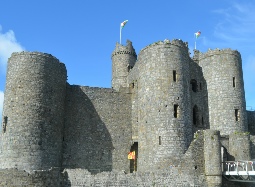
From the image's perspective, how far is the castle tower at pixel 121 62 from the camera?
37.9m

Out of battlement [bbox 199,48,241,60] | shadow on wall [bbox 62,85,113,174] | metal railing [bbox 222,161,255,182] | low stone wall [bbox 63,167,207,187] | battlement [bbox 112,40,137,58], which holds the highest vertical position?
battlement [bbox 112,40,137,58]

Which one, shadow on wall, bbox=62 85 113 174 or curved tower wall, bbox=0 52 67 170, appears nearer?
curved tower wall, bbox=0 52 67 170

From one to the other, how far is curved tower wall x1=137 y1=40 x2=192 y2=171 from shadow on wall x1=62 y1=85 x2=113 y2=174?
11.0 feet

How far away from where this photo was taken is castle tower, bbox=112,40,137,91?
37.9m

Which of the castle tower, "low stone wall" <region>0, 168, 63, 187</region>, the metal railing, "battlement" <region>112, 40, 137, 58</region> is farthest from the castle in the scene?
"battlement" <region>112, 40, 137, 58</region>

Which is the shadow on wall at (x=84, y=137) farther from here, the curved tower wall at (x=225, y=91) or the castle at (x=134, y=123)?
the curved tower wall at (x=225, y=91)

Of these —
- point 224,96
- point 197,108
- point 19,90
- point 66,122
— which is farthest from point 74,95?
point 224,96

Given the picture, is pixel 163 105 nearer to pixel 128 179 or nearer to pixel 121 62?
pixel 128 179

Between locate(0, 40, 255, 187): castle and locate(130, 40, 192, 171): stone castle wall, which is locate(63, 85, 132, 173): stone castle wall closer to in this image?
locate(0, 40, 255, 187): castle

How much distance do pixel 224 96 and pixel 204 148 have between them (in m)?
6.03

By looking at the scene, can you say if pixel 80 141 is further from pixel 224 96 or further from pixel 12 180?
pixel 224 96

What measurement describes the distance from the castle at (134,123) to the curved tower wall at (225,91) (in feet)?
0.26

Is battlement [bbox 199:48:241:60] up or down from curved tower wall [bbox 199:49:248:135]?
up

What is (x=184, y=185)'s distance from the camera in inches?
889
